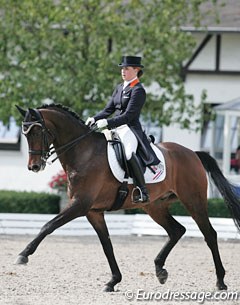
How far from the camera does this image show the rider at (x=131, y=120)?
10.9 meters

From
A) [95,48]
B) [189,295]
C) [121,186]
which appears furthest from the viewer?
[95,48]

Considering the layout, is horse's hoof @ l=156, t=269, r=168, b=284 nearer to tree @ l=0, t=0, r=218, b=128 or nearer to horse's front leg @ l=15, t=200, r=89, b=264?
horse's front leg @ l=15, t=200, r=89, b=264

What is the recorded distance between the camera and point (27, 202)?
2123 cm

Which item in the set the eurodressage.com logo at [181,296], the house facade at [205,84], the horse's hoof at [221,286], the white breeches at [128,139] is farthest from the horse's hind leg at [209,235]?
the house facade at [205,84]

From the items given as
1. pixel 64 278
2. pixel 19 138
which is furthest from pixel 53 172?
pixel 64 278

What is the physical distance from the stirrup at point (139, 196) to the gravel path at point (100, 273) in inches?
38.9

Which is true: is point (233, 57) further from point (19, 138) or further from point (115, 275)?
point (115, 275)

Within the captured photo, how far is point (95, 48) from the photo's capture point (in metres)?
21.3

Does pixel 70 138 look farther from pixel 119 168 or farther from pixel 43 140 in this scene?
pixel 119 168

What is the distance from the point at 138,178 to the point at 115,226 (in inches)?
335

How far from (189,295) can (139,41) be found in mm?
12456

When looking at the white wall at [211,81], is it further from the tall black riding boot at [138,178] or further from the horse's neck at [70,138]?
the horse's neck at [70,138]

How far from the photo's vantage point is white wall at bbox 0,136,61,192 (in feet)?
89.5

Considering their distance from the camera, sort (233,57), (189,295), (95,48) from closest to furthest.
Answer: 1. (189,295)
2. (95,48)
3. (233,57)
